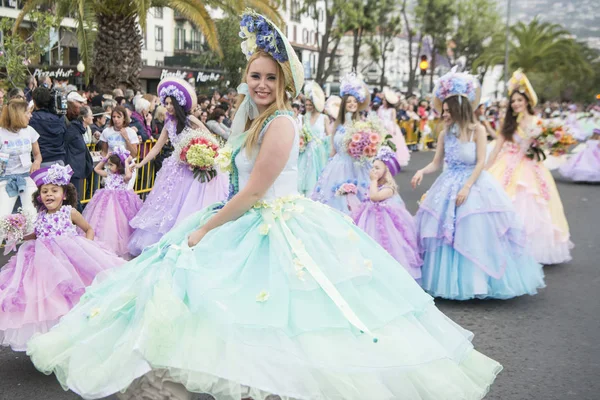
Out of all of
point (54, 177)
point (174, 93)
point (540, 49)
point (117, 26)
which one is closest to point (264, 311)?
point (54, 177)

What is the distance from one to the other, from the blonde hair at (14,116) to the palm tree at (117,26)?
23.8 feet

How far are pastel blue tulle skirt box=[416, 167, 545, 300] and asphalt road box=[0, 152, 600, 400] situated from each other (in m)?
0.21

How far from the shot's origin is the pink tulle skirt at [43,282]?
15.8 ft

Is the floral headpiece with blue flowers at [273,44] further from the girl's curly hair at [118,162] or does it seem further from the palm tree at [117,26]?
the palm tree at [117,26]

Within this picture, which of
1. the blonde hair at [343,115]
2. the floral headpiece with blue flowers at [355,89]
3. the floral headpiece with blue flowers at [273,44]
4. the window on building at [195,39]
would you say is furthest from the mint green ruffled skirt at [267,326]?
the window on building at [195,39]

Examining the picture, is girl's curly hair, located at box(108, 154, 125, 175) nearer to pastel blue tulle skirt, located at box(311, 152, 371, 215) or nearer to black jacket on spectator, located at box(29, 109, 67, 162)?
black jacket on spectator, located at box(29, 109, 67, 162)

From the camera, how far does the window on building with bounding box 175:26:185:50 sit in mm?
50750

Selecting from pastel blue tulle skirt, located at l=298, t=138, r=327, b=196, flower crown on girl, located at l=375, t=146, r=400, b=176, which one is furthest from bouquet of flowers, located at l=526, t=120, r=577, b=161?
pastel blue tulle skirt, located at l=298, t=138, r=327, b=196

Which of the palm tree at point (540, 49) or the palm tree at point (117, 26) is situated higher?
the palm tree at point (540, 49)

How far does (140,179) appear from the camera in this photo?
11820 millimetres

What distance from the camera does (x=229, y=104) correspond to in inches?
620

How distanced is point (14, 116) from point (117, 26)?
28.5 feet

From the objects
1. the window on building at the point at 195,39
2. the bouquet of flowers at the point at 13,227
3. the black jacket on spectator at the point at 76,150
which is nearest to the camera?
the bouquet of flowers at the point at 13,227

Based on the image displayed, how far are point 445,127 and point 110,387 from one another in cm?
528
